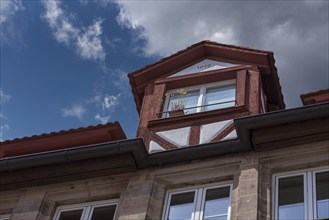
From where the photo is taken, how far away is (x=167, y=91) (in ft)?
43.2

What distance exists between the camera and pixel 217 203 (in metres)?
10.0

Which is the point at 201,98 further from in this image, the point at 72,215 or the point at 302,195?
the point at 302,195

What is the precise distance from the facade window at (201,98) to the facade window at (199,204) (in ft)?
7.51

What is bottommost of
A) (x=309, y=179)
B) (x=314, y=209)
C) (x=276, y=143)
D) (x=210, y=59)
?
(x=314, y=209)

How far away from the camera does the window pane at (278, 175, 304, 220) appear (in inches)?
368

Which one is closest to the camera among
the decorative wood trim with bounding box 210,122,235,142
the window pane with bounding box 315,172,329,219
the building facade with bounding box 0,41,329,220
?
the window pane with bounding box 315,172,329,219

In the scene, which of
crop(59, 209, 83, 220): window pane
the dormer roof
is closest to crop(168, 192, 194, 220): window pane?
crop(59, 209, 83, 220): window pane

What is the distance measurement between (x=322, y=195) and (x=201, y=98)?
3.80 m

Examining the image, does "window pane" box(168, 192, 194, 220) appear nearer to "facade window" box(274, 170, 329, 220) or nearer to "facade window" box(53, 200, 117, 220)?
"facade window" box(53, 200, 117, 220)

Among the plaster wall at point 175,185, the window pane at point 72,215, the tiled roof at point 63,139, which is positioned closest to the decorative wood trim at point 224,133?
the plaster wall at point 175,185

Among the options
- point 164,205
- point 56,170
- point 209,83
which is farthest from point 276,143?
point 56,170

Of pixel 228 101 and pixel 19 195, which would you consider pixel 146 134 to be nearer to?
pixel 228 101

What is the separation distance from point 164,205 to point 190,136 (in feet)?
5.36

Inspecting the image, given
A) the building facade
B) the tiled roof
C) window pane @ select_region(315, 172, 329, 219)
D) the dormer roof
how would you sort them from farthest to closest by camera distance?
the dormer roof → the tiled roof → the building facade → window pane @ select_region(315, 172, 329, 219)
